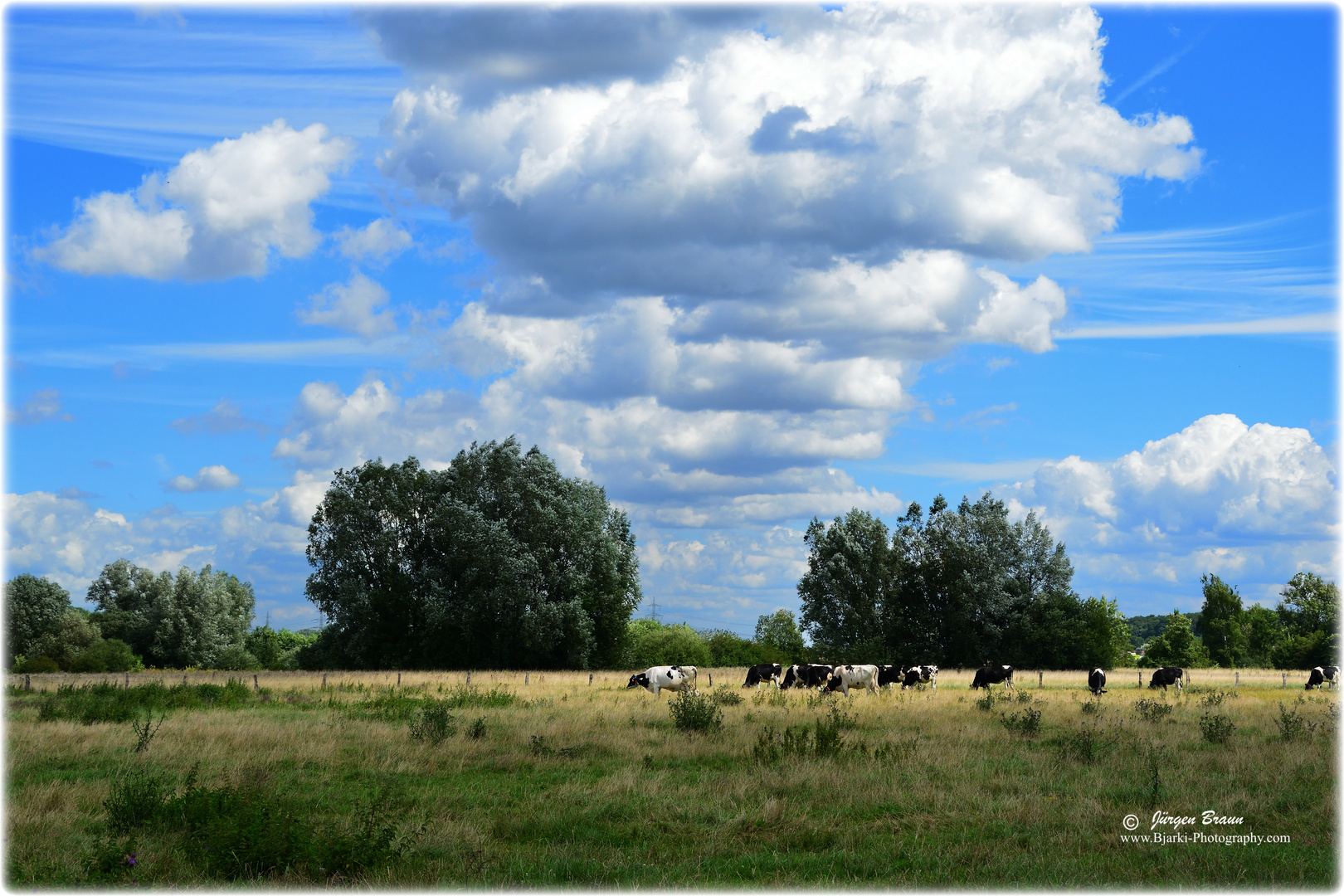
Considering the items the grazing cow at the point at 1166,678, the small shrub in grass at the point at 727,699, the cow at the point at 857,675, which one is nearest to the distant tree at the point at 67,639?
the cow at the point at 857,675

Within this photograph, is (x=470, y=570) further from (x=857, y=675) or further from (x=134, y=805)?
(x=134, y=805)

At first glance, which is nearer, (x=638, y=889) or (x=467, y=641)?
(x=638, y=889)

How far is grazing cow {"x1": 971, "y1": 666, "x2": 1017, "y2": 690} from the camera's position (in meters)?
39.7

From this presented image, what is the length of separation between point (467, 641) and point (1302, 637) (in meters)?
68.8

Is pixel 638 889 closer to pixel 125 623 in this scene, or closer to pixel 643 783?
pixel 643 783

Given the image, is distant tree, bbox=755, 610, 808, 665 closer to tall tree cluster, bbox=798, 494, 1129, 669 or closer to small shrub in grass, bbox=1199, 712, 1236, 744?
tall tree cluster, bbox=798, 494, 1129, 669

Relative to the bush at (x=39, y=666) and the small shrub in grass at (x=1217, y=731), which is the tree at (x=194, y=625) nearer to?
the bush at (x=39, y=666)

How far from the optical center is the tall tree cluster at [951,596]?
6266cm

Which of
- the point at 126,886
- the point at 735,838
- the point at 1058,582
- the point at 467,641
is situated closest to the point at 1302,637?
the point at 1058,582

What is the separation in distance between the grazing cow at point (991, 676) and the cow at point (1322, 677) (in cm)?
1239

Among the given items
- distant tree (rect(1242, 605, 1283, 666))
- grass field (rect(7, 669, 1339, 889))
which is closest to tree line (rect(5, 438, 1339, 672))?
distant tree (rect(1242, 605, 1283, 666))

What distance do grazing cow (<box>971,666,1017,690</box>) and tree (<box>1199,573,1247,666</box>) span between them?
6091 cm

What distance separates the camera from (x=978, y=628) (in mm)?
65188

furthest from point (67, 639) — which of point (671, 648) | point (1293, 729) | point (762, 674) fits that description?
point (1293, 729)
